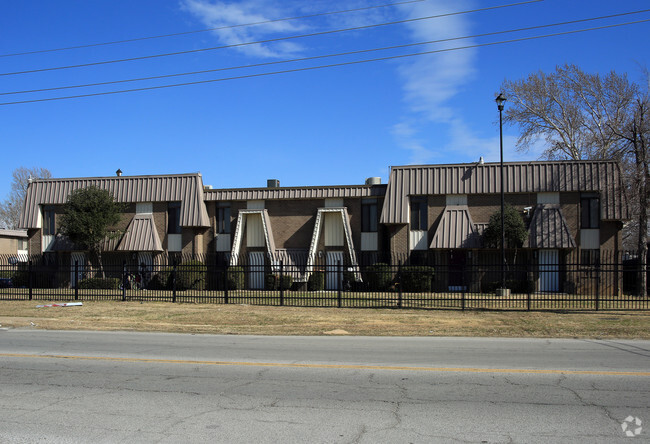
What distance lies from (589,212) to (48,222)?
31924 mm

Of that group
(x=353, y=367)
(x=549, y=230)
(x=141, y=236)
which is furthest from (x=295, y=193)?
(x=353, y=367)

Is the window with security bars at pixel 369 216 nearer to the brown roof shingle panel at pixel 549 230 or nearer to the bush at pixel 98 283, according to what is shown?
the brown roof shingle panel at pixel 549 230

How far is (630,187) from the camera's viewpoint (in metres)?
29.2

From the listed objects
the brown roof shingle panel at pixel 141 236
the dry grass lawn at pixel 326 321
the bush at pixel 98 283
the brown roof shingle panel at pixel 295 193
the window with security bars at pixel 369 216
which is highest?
the brown roof shingle panel at pixel 295 193

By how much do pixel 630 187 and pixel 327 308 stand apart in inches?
733

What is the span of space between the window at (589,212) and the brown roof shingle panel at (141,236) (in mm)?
23836

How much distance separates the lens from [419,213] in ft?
103

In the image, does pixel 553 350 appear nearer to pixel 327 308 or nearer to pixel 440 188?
pixel 327 308

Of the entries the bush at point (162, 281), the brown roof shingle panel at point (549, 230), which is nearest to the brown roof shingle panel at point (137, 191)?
the bush at point (162, 281)

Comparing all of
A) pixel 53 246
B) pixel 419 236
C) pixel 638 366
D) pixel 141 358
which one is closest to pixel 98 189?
pixel 53 246

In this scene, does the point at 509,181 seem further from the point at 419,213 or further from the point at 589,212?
the point at 419,213

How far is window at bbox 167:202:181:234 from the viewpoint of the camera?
1353 inches

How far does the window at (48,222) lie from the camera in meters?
35.6

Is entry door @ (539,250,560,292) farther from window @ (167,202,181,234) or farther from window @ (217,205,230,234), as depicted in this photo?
window @ (167,202,181,234)
